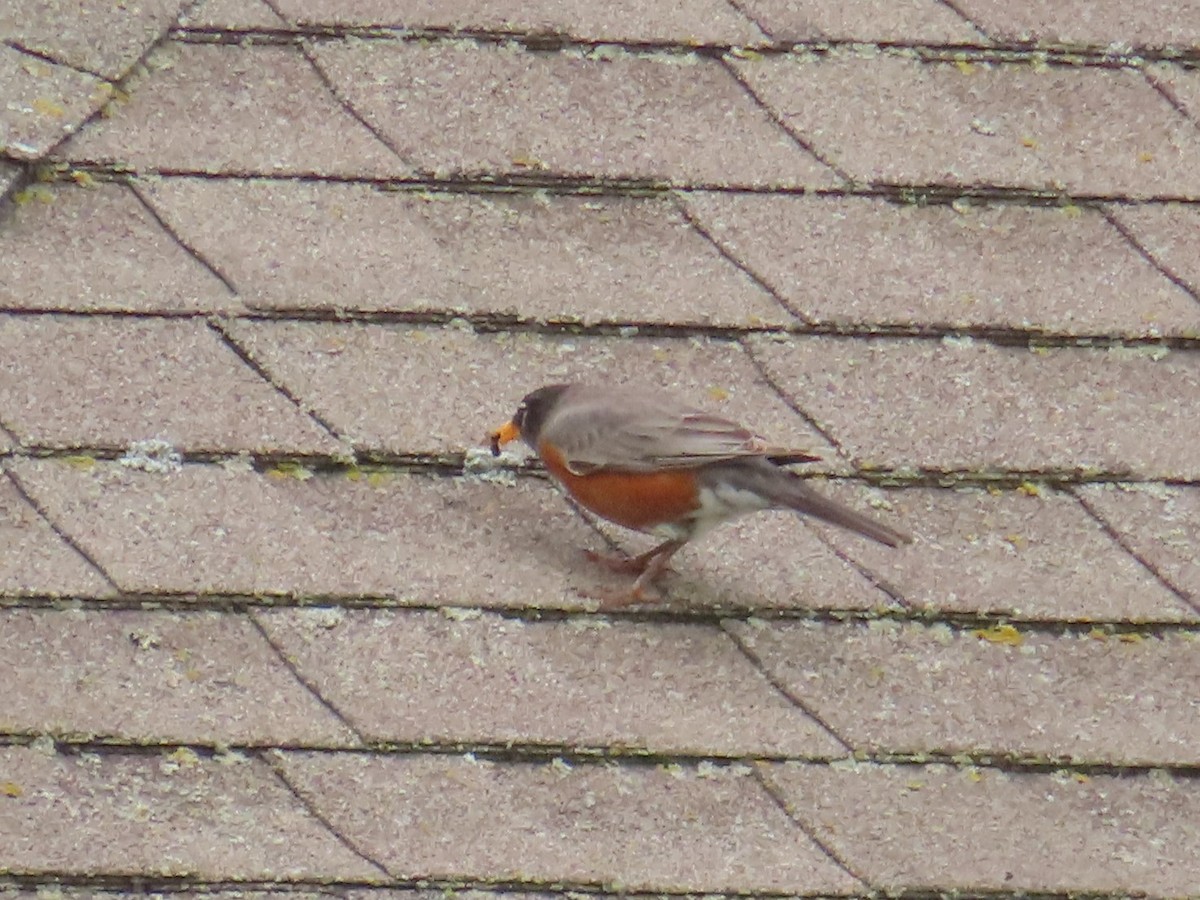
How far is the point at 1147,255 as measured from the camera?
10.00ft

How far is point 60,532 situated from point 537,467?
0.66 metres

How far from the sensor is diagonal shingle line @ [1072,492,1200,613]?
2668 mm

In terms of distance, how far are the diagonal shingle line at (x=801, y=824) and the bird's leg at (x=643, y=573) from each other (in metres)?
0.34

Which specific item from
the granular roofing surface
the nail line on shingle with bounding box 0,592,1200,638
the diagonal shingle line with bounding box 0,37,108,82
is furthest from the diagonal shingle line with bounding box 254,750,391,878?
the diagonal shingle line with bounding box 0,37,108,82

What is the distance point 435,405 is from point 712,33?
0.81m

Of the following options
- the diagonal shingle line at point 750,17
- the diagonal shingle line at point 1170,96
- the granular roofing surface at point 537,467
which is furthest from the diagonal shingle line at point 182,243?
the diagonal shingle line at point 1170,96

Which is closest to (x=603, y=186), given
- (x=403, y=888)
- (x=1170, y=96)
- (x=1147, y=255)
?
(x=1147, y=255)

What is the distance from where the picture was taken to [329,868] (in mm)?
2217

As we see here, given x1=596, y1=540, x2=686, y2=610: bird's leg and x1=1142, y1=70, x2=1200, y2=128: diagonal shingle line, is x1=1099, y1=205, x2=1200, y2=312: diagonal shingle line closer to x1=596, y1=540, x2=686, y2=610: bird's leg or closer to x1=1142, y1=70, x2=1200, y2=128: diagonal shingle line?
x1=1142, y1=70, x2=1200, y2=128: diagonal shingle line

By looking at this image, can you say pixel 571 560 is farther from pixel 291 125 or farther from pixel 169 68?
pixel 169 68

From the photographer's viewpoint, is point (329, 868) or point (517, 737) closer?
point (329, 868)

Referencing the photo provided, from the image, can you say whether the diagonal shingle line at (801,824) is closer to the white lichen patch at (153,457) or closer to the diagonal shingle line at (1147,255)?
the white lichen patch at (153,457)

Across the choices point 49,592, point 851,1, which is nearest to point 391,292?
point 49,592

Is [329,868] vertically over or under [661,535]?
under
